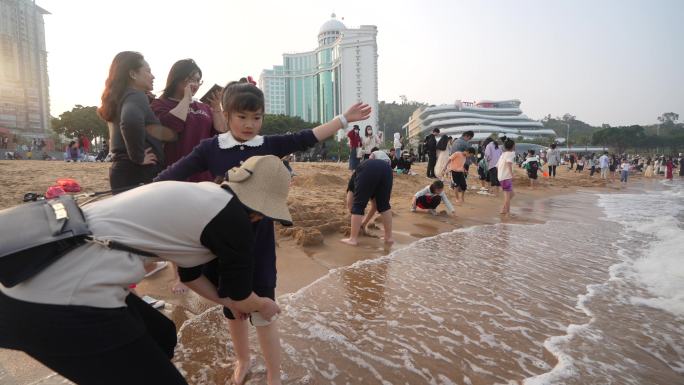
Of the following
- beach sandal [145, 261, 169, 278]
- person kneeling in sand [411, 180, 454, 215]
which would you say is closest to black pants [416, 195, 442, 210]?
person kneeling in sand [411, 180, 454, 215]

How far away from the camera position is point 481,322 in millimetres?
2934

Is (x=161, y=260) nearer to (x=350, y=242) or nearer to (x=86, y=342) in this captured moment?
(x=86, y=342)

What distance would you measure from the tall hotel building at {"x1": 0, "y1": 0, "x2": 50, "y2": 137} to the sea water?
216 ft

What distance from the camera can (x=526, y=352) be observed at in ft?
8.27

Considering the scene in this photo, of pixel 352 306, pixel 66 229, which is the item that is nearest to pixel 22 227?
pixel 66 229

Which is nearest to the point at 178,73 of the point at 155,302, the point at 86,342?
the point at 155,302

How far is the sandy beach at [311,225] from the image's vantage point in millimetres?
2910

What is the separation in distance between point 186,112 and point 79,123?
133ft

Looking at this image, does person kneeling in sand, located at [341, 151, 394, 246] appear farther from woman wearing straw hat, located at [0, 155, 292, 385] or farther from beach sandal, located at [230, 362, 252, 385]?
woman wearing straw hat, located at [0, 155, 292, 385]

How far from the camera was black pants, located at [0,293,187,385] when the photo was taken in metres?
1.05

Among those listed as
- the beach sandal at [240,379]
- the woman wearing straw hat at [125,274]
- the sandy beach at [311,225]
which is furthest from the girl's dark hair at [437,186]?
the woman wearing straw hat at [125,274]

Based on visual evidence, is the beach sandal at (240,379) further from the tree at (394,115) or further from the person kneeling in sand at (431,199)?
the tree at (394,115)

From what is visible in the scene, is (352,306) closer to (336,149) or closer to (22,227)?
(22,227)

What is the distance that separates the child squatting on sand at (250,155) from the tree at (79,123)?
39858mm
